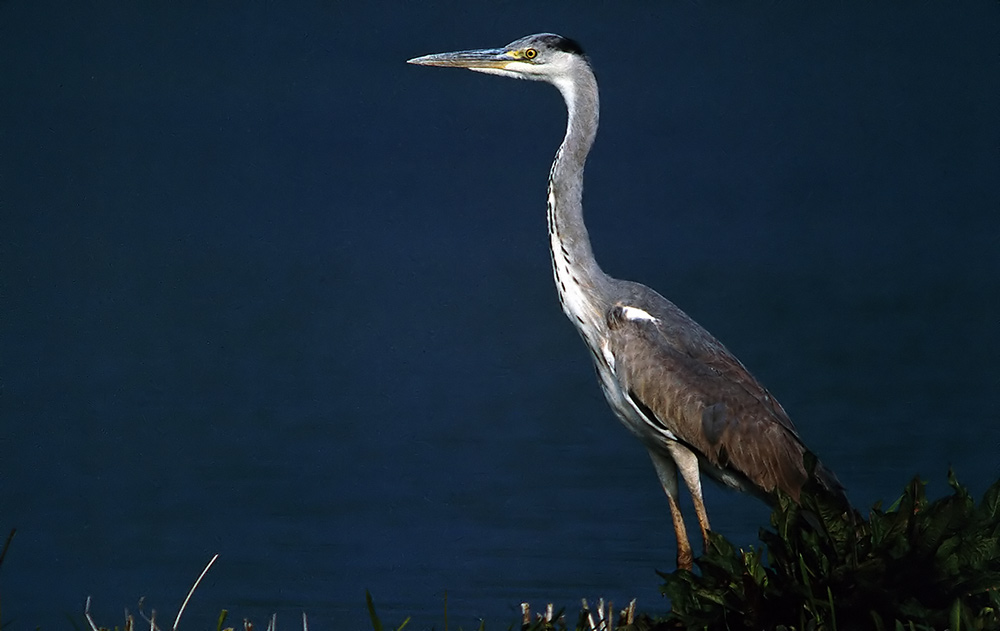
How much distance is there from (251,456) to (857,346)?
6.10 metres

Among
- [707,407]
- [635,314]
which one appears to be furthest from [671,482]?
[635,314]

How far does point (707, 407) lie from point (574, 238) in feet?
2.71

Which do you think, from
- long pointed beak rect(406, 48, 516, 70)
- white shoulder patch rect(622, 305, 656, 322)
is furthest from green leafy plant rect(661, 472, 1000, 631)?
long pointed beak rect(406, 48, 516, 70)

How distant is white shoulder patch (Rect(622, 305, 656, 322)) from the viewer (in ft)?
17.5

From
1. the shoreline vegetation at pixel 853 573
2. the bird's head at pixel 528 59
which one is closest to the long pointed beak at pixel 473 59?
the bird's head at pixel 528 59

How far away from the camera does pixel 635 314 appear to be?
17.6ft

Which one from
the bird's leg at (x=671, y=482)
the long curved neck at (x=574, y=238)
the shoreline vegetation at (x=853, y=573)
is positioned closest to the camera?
the shoreline vegetation at (x=853, y=573)

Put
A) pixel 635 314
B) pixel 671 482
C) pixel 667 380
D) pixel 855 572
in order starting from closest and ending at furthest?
pixel 855 572 → pixel 667 380 → pixel 635 314 → pixel 671 482

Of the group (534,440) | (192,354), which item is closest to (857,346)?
(534,440)

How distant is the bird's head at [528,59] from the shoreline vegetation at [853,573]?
2.61m

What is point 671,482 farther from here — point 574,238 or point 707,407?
point 574,238

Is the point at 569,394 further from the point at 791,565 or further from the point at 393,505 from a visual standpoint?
the point at 791,565

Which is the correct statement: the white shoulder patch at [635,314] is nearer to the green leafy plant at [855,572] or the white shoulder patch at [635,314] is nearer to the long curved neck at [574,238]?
the long curved neck at [574,238]

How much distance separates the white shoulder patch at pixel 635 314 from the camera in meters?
5.34
